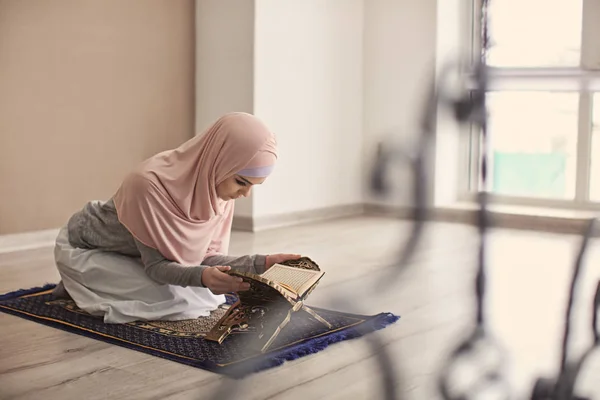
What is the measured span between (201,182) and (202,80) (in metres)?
2.69

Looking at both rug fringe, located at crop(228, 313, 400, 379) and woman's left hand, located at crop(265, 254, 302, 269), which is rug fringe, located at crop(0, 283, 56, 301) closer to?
woman's left hand, located at crop(265, 254, 302, 269)

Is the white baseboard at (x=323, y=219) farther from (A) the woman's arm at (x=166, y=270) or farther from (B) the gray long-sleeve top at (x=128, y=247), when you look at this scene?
(A) the woman's arm at (x=166, y=270)

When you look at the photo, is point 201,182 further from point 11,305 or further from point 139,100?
point 139,100

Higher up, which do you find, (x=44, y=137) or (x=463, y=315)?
(x=44, y=137)

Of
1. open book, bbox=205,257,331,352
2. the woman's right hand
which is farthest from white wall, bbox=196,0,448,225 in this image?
the woman's right hand

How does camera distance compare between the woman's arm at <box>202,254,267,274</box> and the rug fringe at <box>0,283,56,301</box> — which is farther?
the rug fringe at <box>0,283,56,301</box>

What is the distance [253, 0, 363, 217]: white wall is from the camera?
5289mm

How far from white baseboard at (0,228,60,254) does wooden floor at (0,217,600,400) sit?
4.7 inches

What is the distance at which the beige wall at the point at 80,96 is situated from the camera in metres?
4.26

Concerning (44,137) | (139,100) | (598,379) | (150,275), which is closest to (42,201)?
(44,137)

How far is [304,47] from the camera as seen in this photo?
5566 millimetres

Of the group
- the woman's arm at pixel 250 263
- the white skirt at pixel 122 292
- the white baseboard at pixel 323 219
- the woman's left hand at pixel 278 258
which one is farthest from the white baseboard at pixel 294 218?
the woman's left hand at pixel 278 258

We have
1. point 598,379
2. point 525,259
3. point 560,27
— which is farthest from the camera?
point 560,27

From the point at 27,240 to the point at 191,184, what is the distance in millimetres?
1908
